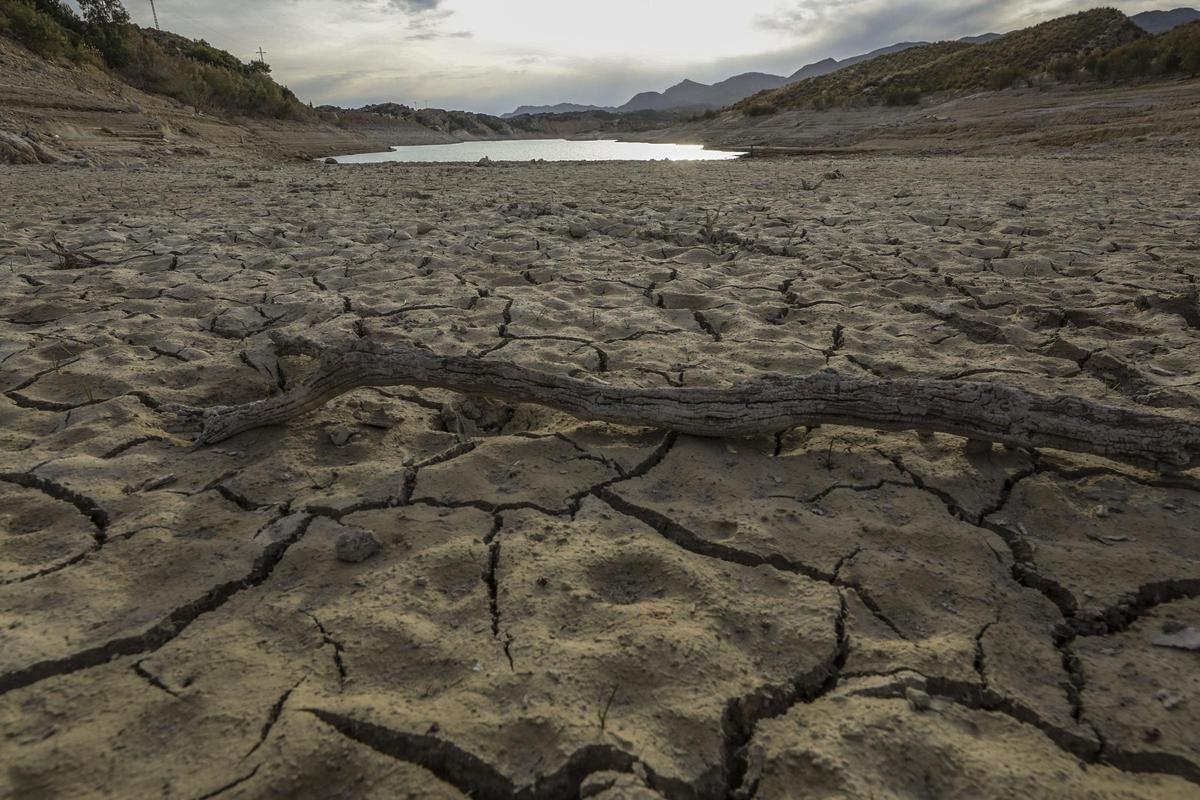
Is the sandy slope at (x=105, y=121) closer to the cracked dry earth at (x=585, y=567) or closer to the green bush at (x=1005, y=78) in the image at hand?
the cracked dry earth at (x=585, y=567)

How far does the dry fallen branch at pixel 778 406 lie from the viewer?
5.33ft

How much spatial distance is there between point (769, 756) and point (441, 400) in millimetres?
1621

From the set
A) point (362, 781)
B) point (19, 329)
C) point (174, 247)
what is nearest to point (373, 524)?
point (362, 781)

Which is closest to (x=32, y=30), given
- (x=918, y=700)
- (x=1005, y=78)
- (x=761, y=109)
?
(x=918, y=700)

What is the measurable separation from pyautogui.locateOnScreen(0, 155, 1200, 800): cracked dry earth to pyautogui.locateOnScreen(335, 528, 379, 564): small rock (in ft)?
0.11

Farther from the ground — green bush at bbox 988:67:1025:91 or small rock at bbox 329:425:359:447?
green bush at bbox 988:67:1025:91

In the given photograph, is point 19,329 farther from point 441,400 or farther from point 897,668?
point 897,668

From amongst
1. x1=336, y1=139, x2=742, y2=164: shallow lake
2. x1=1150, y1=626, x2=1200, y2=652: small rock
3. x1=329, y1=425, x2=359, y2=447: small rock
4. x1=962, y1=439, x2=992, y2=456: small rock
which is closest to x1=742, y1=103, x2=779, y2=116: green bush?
x1=336, y1=139, x2=742, y2=164: shallow lake

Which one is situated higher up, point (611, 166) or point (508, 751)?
point (611, 166)

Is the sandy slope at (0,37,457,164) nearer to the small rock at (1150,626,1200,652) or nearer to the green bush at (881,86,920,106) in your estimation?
the small rock at (1150,626,1200,652)

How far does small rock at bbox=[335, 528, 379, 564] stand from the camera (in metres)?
1.41

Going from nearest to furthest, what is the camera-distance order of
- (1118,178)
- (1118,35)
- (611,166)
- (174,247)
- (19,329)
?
(19,329)
(174,247)
(1118,178)
(611,166)
(1118,35)

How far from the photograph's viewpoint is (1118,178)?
22.3ft

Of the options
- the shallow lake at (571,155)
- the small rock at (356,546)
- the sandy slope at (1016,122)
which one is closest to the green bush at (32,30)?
the shallow lake at (571,155)
